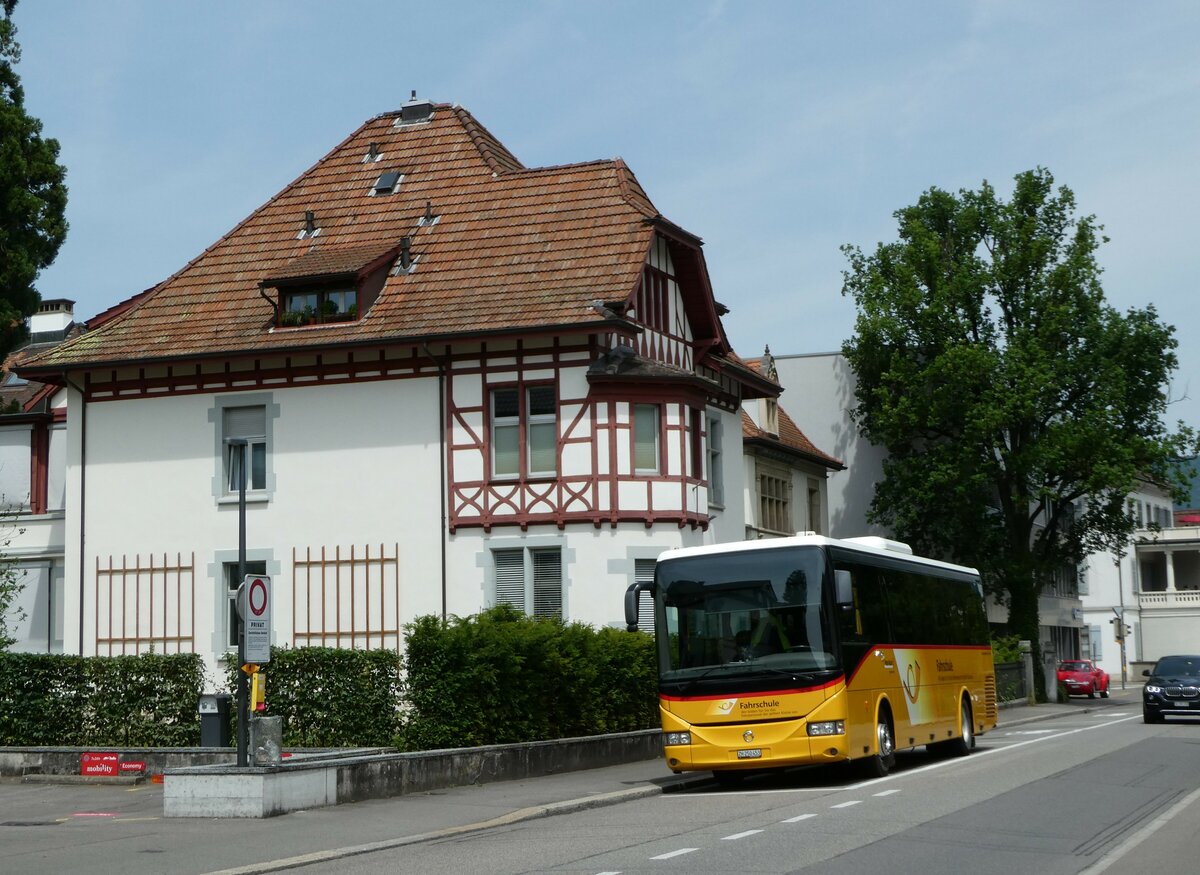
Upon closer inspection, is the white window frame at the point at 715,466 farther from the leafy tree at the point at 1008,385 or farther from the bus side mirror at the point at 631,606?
the leafy tree at the point at 1008,385

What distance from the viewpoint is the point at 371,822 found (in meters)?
17.0

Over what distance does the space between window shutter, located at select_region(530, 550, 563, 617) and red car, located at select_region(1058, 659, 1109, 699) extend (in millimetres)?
34564

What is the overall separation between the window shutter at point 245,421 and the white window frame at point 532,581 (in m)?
5.60

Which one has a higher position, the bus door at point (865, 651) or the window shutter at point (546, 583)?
the window shutter at point (546, 583)

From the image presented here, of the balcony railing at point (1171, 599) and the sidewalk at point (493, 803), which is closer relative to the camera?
the sidewalk at point (493, 803)

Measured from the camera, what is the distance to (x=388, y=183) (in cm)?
3597

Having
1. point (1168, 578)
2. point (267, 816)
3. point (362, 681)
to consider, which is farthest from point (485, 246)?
point (1168, 578)

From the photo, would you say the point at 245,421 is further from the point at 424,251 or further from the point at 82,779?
the point at 82,779

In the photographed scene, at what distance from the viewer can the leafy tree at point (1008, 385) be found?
171 ft

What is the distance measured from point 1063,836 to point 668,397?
17129 mm

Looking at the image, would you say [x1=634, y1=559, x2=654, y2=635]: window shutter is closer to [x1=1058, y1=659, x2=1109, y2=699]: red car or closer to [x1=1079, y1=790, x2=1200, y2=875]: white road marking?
[x1=1079, y1=790, x2=1200, y2=875]: white road marking

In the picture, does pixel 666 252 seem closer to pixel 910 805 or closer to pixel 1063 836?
pixel 910 805

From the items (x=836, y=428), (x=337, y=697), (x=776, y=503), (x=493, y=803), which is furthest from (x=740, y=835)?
(x=836, y=428)

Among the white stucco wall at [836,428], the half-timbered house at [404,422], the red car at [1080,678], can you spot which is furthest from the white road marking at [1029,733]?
the red car at [1080,678]
